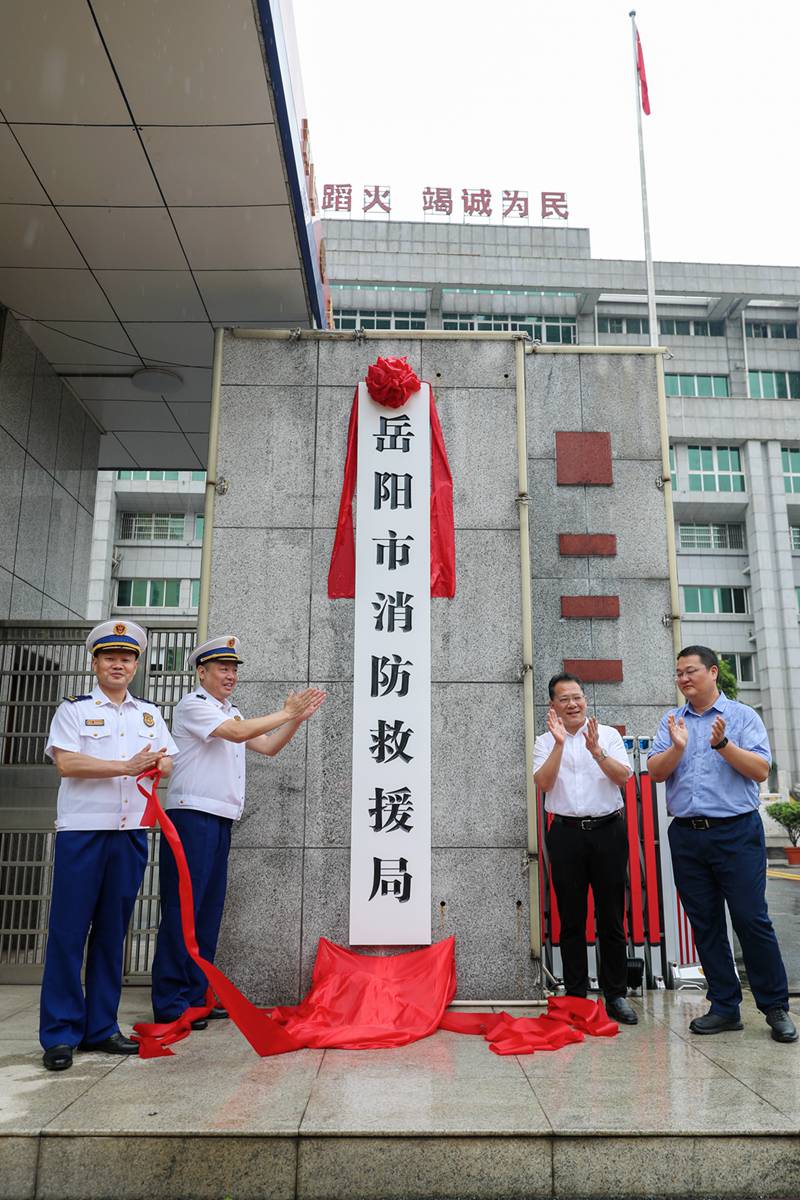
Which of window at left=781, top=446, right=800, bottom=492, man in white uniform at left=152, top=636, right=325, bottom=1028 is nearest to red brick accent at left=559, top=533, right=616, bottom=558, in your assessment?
man in white uniform at left=152, top=636, right=325, bottom=1028

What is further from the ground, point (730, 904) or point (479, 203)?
point (479, 203)

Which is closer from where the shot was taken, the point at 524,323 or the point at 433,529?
the point at 433,529

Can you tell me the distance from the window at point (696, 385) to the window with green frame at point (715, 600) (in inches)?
296

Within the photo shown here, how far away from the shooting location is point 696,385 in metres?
36.1

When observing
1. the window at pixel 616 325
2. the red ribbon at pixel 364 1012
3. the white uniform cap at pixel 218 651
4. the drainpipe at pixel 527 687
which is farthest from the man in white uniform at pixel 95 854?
the window at pixel 616 325

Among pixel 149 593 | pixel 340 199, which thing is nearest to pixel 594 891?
pixel 149 593

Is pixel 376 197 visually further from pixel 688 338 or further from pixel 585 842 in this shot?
pixel 585 842

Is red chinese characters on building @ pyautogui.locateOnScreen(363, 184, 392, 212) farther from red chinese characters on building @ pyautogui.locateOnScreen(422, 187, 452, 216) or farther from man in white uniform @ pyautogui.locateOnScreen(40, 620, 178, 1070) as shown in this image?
man in white uniform @ pyautogui.locateOnScreen(40, 620, 178, 1070)

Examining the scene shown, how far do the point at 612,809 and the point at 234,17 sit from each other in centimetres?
409

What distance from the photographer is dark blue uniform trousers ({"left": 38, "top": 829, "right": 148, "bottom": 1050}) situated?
386 centimetres

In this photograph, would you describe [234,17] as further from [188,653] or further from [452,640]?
[188,653]

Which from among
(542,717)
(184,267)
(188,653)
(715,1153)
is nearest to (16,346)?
(184,267)

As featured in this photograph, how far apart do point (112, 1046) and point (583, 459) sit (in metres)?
5.67

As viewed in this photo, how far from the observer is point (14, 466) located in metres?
6.87
